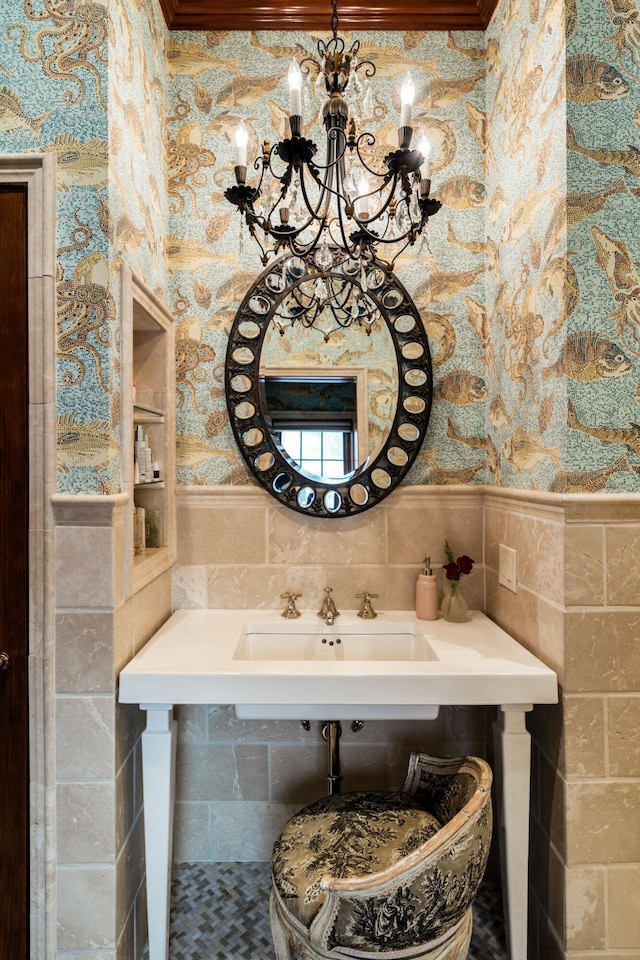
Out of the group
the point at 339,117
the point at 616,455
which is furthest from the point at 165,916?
the point at 339,117

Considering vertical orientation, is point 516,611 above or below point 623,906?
above

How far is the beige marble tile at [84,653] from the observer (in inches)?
54.3

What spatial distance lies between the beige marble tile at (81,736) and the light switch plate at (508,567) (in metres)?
1.15

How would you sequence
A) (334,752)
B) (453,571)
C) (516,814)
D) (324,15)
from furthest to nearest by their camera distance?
1. (324,15)
2. (453,571)
3. (334,752)
4. (516,814)

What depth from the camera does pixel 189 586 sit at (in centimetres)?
196

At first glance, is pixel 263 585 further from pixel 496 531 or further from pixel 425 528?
pixel 496 531

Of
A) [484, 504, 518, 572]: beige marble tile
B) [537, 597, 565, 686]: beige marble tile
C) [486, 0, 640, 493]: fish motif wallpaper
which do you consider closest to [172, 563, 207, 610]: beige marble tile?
[484, 504, 518, 572]: beige marble tile

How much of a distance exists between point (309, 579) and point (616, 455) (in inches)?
40.7

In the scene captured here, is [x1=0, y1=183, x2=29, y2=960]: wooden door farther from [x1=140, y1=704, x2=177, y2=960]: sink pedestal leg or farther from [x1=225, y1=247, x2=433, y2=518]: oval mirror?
[x1=225, y1=247, x2=433, y2=518]: oval mirror

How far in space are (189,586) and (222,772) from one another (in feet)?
2.08

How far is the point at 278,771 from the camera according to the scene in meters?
1.92

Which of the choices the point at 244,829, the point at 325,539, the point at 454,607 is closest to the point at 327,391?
the point at 325,539

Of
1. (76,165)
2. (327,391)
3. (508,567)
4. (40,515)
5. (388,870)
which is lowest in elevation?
(388,870)

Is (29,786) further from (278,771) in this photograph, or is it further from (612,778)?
(612,778)
